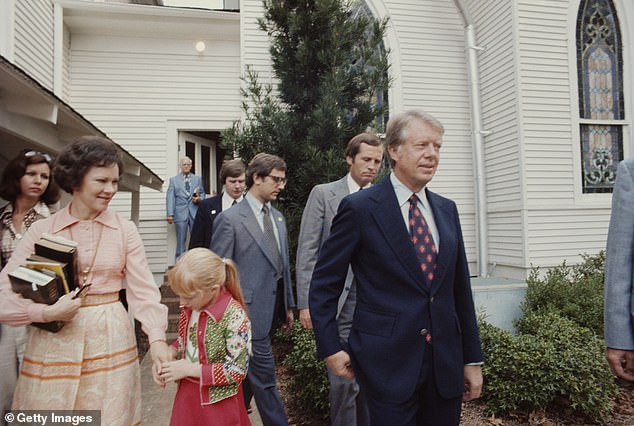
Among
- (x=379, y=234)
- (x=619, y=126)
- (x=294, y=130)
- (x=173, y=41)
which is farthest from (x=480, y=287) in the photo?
(x=173, y=41)

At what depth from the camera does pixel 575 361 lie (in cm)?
387

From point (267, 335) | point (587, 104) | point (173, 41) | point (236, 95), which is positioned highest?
point (173, 41)

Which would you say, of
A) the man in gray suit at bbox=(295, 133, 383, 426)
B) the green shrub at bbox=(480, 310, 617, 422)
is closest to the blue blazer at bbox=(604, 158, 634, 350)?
the man in gray suit at bbox=(295, 133, 383, 426)

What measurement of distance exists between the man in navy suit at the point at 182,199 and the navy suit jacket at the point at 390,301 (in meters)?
6.53

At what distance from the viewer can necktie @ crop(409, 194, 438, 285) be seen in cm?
192

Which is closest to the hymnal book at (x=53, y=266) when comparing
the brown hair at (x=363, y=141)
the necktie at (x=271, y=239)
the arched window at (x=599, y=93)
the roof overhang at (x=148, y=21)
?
the necktie at (x=271, y=239)

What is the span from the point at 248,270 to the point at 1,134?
341cm

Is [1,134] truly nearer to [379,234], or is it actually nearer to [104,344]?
[104,344]

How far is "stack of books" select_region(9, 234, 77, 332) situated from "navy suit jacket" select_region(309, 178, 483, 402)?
1.10 meters

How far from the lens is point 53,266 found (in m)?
1.75

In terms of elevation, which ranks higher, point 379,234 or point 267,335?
point 379,234

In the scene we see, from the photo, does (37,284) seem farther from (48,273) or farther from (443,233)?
(443,233)

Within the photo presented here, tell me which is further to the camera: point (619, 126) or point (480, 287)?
point (619, 126)

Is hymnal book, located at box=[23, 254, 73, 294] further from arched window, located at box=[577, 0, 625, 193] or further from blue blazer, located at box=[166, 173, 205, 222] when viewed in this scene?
arched window, located at box=[577, 0, 625, 193]
